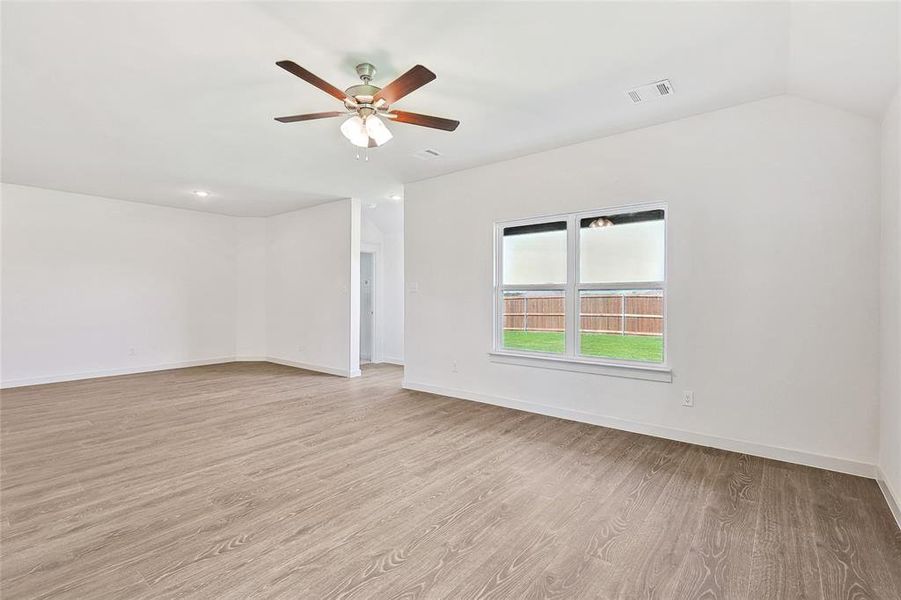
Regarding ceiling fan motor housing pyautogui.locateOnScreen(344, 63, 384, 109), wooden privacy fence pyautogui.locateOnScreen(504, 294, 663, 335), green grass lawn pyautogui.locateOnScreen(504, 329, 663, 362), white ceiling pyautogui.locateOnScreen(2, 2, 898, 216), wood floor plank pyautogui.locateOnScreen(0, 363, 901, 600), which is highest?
white ceiling pyautogui.locateOnScreen(2, 2, 898, 216)

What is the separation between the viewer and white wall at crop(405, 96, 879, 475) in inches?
111

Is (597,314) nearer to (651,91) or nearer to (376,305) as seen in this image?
(651,91)

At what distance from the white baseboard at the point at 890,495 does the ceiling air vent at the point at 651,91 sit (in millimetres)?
2823

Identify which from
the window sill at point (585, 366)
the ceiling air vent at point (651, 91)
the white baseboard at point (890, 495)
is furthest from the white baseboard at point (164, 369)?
the white baseboard at point (890, 495)

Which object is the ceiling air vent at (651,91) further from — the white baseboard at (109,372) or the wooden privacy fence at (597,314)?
the white baseboard at (109,372)

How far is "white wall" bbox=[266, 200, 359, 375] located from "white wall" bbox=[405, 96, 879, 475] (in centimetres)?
332

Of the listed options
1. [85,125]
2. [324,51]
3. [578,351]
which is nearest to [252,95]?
[324,51]

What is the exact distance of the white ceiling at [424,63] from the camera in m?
2.15

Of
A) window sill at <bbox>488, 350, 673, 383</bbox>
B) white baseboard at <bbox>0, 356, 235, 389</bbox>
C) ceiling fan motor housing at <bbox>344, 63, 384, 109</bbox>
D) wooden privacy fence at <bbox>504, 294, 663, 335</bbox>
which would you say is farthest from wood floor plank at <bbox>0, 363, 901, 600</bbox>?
ceiling fan motor housing at <bbox>344, 63, 384, 109</bbox>

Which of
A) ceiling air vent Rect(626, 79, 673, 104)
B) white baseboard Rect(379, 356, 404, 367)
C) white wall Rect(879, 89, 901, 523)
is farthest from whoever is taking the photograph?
white baseboard Rect(379, 356, 404, 367)

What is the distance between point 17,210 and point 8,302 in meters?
1.25

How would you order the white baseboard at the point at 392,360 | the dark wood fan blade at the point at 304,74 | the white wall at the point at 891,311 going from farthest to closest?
1. the white baseboard at the point at 392,360
2. the white wall at the point at 891,311
3. the dark wood fan blade at the point at 304,74

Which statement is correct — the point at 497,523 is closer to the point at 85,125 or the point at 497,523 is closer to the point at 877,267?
the point at 877,267

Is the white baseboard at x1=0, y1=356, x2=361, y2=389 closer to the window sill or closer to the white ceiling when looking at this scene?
the window sill
